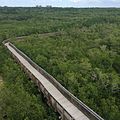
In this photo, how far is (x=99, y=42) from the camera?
82.9 metres

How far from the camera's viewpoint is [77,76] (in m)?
47.1

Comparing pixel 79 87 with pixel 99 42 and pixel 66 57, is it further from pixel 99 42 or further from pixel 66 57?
pixel 99 42

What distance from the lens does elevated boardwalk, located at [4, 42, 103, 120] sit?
28.6 m

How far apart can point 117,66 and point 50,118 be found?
98.4ft

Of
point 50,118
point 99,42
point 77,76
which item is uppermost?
point 50,118

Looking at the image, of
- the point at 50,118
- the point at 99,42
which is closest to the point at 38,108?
the point at 50,118

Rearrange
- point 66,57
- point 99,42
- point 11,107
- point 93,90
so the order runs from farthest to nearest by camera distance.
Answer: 1. point 99,42
2. point 66,57
3. point 93,90
4. point 11,107

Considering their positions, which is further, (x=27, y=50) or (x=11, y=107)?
(x=27, y=50)

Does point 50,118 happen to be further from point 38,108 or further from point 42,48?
point 42,48

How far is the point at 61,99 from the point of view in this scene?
1318 inches

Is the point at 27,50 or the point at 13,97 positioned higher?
the point at 13,97

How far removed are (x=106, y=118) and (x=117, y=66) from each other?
84.7 ft

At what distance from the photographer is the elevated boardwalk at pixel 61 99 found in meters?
28.6

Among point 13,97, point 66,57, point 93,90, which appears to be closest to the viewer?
point 13,97
